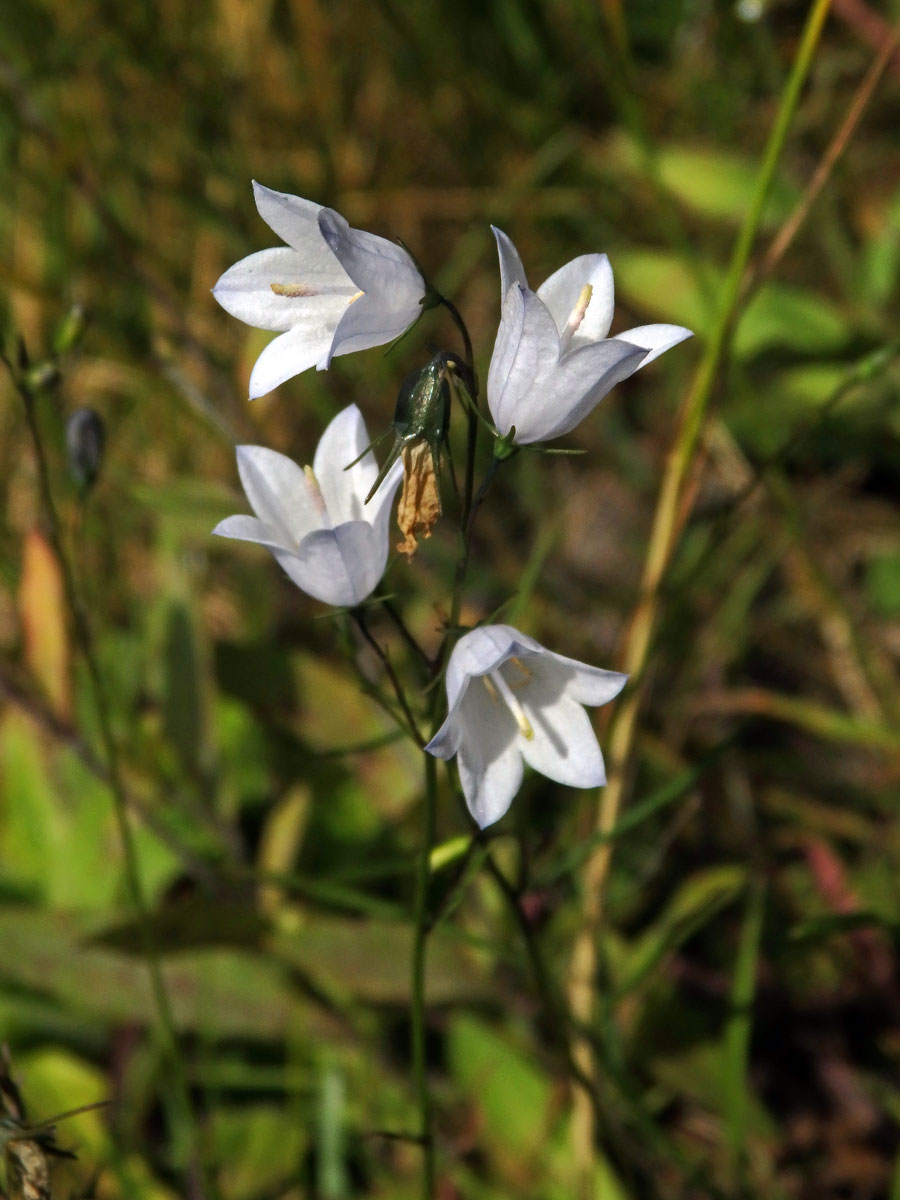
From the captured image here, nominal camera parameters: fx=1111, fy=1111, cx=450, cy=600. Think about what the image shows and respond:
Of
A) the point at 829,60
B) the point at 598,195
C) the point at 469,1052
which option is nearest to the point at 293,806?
the point at 469,1052

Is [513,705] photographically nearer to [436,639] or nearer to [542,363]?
[542,363]

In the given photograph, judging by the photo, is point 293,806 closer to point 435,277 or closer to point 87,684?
point 87,684

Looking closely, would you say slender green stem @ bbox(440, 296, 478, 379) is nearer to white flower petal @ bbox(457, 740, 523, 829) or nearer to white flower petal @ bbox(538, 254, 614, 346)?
white flower petal @ bbox(538, 254, 614, 346)

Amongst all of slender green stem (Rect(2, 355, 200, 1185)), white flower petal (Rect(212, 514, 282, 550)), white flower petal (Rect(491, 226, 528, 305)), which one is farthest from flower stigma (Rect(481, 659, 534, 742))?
slender green stem (Rect(2, 355, 200, 1185))

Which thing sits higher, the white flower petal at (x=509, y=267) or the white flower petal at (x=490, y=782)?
the white flower petal at (x=509, y=267)

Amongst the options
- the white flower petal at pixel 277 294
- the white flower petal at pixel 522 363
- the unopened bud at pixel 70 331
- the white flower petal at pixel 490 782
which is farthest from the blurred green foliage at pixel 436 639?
the white flower petal at pixel 522 363

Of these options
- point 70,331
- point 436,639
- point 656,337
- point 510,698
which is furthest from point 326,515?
point 436,639

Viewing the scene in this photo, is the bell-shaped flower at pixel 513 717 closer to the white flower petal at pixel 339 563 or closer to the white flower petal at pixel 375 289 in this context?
the white flower petal at pixel 339 563
